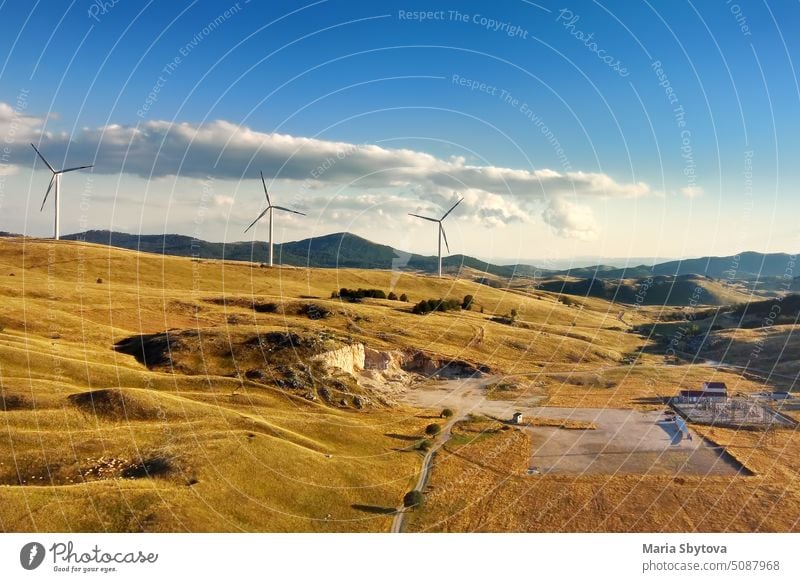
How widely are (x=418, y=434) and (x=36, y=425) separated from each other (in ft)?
167

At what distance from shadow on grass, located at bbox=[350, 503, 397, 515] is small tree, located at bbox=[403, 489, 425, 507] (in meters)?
1.62

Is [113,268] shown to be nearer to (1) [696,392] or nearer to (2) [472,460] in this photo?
(2) [472,460]

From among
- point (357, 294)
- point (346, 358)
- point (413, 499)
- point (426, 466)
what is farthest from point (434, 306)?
point (413, 499)

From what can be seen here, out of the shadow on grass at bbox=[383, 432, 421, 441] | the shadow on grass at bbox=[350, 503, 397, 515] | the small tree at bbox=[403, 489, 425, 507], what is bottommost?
the shadow on grass at bbox=[383, 432, 421, 441]

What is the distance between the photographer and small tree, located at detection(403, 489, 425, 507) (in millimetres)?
56750

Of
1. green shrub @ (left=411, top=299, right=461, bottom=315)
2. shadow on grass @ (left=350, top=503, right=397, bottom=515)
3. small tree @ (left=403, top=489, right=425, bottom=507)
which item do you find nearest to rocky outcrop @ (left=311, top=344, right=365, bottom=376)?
green shrub @ (left=411, top=299, right=461, bottom=315)

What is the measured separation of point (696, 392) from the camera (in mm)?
107062

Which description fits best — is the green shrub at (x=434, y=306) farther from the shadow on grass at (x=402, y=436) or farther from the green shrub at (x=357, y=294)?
the shadow on grass at (x=402, y=436)

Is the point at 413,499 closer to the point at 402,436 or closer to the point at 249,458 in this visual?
the point at 249,458

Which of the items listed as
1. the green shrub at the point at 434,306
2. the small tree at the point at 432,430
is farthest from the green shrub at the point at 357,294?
the small tree at the point at 432,430

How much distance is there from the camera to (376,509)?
55625 millimetres

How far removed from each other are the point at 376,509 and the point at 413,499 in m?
4.15

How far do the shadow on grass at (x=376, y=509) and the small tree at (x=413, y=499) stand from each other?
63.8 inches

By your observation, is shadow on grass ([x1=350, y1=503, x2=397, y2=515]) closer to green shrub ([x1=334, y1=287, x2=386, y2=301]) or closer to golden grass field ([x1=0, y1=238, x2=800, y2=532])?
golden grass field ([x1=0, y1=238, x2=800, y2=532])
